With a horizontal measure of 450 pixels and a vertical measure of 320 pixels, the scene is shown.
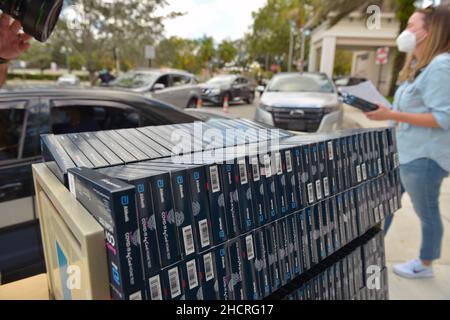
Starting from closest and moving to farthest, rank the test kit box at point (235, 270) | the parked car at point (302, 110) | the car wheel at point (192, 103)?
the test kit box at point (235, 270) < the parked car at point (302, 110) < the car wheel at point (192, 103)

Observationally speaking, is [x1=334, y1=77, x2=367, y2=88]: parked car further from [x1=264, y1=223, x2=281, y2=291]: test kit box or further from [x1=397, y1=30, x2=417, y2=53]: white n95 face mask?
[x1=264, y1=223, x2=281, y2=291]: test kit box

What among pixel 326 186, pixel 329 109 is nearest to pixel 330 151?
pixel 326 186

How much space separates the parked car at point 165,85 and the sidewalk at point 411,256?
17.6 feet

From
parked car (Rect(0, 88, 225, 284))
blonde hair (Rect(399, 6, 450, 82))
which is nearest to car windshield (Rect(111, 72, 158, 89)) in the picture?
parked car (Rect(0, 88, 225, 284))

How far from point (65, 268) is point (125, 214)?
14.6 inches

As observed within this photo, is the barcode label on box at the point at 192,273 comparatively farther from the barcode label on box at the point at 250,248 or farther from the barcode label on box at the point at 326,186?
the barcode label on box at the point at 326,186

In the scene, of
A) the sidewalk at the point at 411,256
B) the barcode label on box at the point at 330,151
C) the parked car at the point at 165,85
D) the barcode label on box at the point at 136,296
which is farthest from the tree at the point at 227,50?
the barcode label on box at the point at 136,296

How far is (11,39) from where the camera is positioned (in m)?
1.30

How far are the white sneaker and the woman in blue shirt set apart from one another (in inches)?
14.3

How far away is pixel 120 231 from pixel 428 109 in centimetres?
190

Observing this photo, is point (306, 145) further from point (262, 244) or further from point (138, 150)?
point (138, 150)

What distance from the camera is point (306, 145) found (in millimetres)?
1108

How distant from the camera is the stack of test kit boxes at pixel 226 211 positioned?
0.73m
